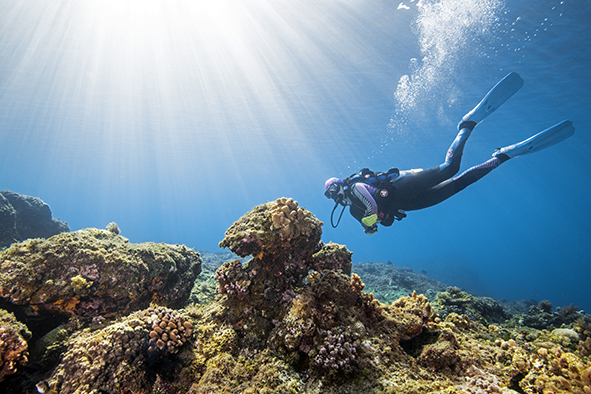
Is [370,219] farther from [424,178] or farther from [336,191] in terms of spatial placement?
[424,178]

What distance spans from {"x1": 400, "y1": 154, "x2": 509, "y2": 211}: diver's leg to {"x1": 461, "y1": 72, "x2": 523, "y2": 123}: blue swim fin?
203 cm

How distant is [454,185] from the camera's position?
25.2ft

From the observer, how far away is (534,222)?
142125 mm

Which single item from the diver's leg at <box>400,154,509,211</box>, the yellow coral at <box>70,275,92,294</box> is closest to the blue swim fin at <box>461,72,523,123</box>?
the diver's leg at <box>400,154,509,211</box>

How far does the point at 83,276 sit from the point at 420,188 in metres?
9.15

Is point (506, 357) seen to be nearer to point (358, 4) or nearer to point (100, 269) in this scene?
point (100, 269)

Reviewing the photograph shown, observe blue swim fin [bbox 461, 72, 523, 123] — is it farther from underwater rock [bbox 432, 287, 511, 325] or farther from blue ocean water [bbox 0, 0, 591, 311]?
blue ocean water [bbox 0, 0, 591, 311]

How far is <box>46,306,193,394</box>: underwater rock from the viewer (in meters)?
Answer: 2.69

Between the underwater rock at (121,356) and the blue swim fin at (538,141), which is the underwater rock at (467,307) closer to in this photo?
the blue swim fin at (538,141)

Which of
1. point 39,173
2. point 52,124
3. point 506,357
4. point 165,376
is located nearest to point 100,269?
point 165,376

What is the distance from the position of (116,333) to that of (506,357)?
526 cm

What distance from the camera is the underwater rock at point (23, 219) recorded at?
10289 mm

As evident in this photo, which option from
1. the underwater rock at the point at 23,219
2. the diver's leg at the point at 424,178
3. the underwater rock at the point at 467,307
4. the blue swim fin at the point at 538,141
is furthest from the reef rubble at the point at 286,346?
the underwater rock at the point at 23,219

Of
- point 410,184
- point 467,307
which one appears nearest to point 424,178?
point 410,184
